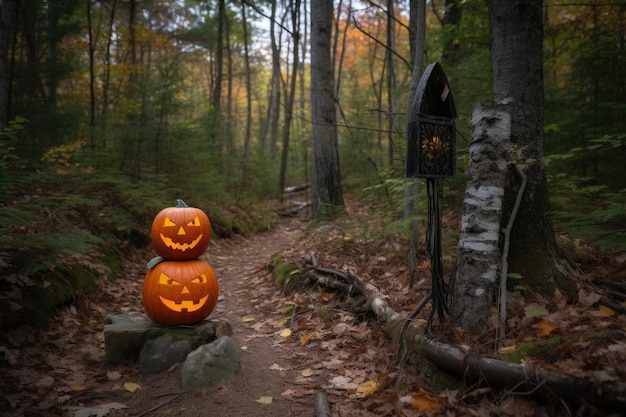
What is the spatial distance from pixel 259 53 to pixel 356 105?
51.7 feet

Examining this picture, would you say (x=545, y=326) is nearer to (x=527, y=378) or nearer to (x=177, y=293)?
(x=527, y=378)

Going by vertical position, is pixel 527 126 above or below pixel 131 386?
above

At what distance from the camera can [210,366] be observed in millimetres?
3361

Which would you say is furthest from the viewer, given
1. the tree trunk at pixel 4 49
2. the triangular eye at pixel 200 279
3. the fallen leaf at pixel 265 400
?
the tree trunk at pixel 4 49

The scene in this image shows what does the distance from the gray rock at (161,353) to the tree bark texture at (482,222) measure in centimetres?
276

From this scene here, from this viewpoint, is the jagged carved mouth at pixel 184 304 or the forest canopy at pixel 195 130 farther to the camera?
the forest canopy at pixel 195 130

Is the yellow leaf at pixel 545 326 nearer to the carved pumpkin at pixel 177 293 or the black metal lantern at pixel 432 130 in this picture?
the black metal lantern at pixel 432 130

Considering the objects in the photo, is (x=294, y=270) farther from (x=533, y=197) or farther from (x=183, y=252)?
(x=533, y=197)

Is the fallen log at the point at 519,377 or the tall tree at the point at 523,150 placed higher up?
the tall tree at the point at 523,150

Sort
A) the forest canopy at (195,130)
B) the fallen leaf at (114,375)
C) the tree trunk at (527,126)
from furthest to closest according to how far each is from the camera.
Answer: the forest canopy at (195,130), the fallen leaf at (114,375), the tree trunk at (527,126)

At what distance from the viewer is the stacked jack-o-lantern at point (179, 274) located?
3.85 meters

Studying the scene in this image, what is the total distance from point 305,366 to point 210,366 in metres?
0.96

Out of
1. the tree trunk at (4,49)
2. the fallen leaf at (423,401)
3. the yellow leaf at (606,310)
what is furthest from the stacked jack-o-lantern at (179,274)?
the tree trunk at (4,49)

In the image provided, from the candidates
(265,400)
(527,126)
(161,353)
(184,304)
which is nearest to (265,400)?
(265,400)
